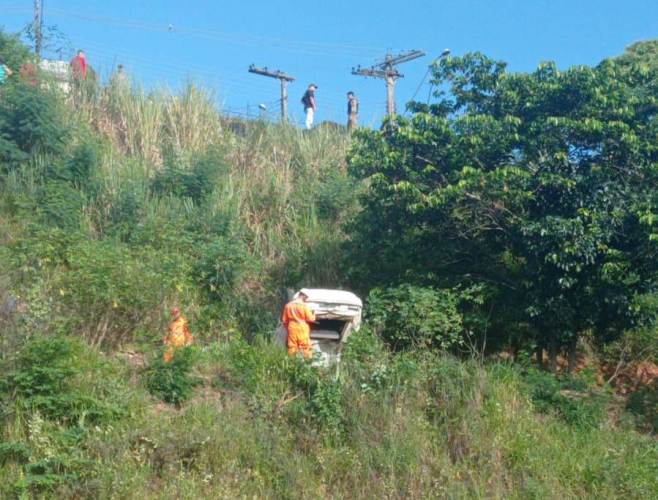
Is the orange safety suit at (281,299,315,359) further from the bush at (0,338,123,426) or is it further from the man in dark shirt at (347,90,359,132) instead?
the man in dark shirt at (347,90,359,132)

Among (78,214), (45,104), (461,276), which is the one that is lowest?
(461,276)

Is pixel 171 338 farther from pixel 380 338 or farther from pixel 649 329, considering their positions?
pixel 649 329

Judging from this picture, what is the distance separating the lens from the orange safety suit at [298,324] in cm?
1177

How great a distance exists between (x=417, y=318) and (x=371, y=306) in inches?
31.7

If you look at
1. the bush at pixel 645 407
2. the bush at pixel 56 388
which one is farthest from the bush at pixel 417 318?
the bush at pixel 56 388

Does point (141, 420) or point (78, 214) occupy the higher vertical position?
point (78, 214)

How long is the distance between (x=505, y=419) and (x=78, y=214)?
28.2 feet

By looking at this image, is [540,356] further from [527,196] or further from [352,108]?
[352,108]

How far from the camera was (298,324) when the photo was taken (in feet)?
38.9

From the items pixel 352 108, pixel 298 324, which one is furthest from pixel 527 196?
pixel 352 108

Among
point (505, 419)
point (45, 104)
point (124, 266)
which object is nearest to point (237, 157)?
point (45, 104)

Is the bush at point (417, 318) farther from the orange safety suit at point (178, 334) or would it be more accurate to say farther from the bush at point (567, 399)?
the orange safety suit at point (178, 334)

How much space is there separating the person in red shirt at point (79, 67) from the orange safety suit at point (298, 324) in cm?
1152

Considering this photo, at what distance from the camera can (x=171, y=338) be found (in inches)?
472
